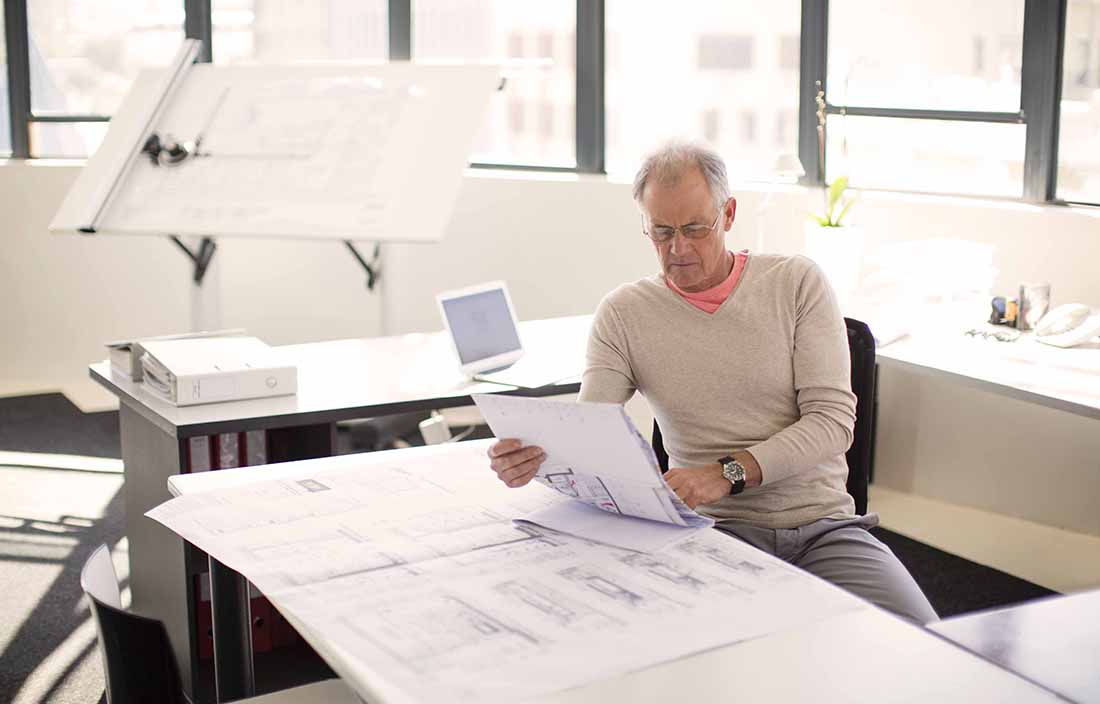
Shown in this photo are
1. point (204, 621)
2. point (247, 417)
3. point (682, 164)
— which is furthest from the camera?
point (204, 621)

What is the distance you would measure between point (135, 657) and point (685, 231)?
1108 millimetres

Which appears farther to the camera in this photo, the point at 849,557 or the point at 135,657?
the point at 849,557

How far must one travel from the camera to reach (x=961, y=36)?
13.6ft

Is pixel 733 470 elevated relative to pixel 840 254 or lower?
lower

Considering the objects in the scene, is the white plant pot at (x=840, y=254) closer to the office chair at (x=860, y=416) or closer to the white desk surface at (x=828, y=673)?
the office chair at (x=860, y=416)

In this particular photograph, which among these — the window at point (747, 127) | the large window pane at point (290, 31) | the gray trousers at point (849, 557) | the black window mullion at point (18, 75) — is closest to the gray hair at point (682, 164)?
the gray trousers at point (849, 557)

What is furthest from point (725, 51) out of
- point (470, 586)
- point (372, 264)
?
point (470, 586)

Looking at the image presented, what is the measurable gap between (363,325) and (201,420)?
3044mm

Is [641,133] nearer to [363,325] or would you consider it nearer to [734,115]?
[734,115]

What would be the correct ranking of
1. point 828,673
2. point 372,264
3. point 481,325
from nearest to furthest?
point 828,673 → point 481,325 → point 372,264

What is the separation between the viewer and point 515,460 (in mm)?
1893

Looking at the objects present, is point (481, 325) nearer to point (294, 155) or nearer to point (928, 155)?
point (294, 155)

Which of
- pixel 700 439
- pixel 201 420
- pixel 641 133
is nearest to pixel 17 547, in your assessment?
pixel 201 420

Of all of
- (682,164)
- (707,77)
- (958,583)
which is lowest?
(958,583)
